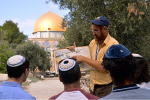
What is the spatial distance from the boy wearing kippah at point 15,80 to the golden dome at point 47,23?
216 ft

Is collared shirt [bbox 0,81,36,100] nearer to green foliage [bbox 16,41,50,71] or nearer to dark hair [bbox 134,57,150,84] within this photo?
dark hair [bbox 134,57,150,84]

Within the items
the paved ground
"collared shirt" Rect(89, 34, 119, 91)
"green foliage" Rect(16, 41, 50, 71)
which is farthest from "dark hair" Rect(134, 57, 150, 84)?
"green foliage" Rect(16, 41, 50, 71)

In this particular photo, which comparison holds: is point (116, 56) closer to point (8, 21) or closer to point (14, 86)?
point (14, 86)

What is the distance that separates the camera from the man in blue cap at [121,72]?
1.61 metres

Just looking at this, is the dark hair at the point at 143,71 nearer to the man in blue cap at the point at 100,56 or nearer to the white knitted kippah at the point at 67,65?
the man in blue cap at the point at 100,56

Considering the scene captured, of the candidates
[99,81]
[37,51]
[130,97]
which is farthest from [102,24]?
[37,51]

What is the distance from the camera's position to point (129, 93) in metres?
1.58

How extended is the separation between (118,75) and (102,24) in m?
1.54

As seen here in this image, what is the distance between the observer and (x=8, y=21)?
55.2 m

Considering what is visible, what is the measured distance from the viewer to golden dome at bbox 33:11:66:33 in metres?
69.6

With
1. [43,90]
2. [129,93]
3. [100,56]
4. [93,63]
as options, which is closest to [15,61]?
[93,63]

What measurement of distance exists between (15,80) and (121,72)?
1426 mm

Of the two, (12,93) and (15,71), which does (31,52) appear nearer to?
(15,71)

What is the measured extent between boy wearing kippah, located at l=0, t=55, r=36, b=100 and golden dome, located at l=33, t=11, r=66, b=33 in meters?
66.0
